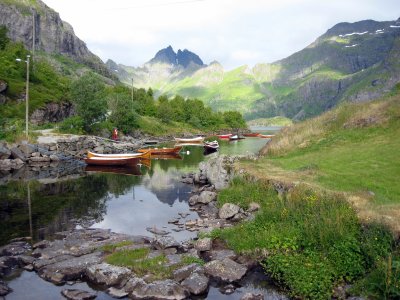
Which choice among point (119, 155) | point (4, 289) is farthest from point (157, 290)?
point (119, 155)

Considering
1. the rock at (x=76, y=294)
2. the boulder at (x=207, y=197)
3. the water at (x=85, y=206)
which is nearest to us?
the rock at (x=76, y=294)

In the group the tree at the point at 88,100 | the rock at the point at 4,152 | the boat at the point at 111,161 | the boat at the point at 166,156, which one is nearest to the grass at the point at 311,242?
the boat at the point at 111,161

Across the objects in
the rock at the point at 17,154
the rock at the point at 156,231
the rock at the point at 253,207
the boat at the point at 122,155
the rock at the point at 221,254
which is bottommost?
the rock at the point at 156,231

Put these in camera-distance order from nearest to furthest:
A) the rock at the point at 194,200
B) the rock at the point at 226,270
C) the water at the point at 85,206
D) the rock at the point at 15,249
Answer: the rock at the point at 226,270, the water at the point at 85,206, the rock at the point at 15,249, the rock at the point at 194,200

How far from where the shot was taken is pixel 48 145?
60.3 meters

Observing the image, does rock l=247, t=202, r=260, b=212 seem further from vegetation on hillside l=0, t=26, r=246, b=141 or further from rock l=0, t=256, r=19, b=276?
vegetation on hillside l=0, t=26, r=246, b=141

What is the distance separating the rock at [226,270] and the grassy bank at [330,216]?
1210mm

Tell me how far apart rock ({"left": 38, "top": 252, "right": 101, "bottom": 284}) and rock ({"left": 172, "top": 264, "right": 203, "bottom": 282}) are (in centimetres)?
409

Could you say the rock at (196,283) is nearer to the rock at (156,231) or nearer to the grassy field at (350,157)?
the rock at (156,231)

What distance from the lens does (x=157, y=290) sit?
14.0 meters

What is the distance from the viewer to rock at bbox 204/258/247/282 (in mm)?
15547

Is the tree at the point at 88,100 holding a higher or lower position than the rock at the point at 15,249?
higher

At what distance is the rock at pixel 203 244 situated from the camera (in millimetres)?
18453

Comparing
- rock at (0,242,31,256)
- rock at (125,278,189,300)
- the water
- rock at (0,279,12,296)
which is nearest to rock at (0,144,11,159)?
the water
